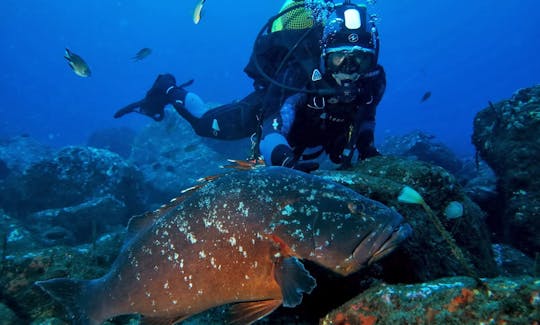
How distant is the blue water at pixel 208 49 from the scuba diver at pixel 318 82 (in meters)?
103

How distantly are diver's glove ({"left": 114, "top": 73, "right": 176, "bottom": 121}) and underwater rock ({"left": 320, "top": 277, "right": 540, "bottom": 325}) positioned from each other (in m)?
8.62

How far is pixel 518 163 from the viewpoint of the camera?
5.02 meters

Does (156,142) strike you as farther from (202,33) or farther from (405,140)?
(202,33)

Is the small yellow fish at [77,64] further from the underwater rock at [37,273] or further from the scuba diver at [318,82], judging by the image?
the underwater rock at [37,273]

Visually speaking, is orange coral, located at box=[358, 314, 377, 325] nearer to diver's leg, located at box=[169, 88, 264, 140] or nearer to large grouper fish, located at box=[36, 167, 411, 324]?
large grouper fish, located at box=[36, 167, 411, 324]

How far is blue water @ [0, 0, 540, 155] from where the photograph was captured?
11619 centimetres

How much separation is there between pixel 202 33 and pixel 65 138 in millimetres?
88072

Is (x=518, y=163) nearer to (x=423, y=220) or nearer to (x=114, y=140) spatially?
(x=423, y=220)

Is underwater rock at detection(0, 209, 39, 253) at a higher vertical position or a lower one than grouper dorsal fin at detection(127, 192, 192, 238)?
higher

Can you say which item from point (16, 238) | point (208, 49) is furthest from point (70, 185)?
point (208, 49)

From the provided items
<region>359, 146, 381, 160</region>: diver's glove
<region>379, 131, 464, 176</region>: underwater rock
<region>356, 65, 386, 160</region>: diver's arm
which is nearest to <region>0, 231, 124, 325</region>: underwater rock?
<region>359, 146, 381, 160</region>: diver's glove

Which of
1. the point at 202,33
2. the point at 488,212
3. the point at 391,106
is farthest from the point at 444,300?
the point at 202,33

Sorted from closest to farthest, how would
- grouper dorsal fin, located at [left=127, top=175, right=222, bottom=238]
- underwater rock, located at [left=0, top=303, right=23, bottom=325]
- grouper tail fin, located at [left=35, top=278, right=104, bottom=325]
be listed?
grouper dorsal fin, located at [left=127, top=175, right=222, bottom=238], grouper tail fin, located at [left=35, top=278, right=104, bottom=325], underwater rock, located at [left=0, top=303, right=23, bottom=325]

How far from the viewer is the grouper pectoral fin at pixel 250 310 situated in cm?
183
